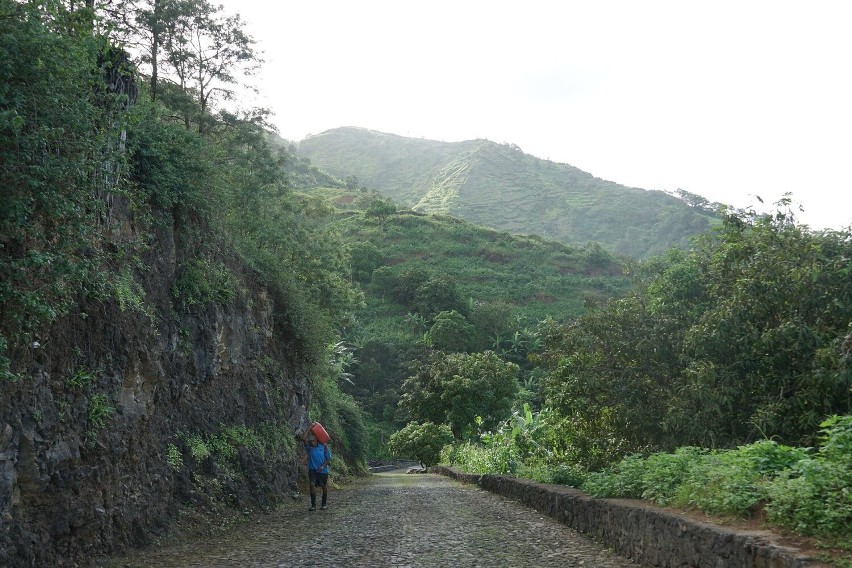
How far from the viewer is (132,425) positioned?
30.5 feet

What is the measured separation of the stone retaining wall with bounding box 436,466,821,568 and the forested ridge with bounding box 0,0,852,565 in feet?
1.33

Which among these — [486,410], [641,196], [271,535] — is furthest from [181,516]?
[641,196]

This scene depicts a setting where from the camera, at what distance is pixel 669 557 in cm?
702

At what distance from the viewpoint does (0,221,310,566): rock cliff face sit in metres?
6.85

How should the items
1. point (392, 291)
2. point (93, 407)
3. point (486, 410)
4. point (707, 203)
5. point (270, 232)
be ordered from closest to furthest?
point (93, 407), point (270, 232), point (486, 410), point (392, 291), point (707, 203)

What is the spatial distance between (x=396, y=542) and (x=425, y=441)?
A: 32.9 metres

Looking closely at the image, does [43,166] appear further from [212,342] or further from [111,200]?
[212,342]

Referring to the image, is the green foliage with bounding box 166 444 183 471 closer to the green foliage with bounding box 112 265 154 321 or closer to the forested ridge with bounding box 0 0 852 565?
the forested ridge with bounding box 0 0 852 565

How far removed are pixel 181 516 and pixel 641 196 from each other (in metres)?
188

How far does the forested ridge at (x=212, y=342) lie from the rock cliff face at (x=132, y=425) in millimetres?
37

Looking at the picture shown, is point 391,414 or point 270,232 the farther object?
point 391,414

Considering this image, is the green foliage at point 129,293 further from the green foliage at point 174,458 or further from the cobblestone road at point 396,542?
the cobblestone road at point 396,542

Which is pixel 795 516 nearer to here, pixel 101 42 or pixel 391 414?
pixel 101 42

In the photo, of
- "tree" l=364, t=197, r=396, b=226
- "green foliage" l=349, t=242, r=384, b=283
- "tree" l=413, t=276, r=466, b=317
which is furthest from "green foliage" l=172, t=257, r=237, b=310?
"tree" l=364, t=197, r=396, b=226
